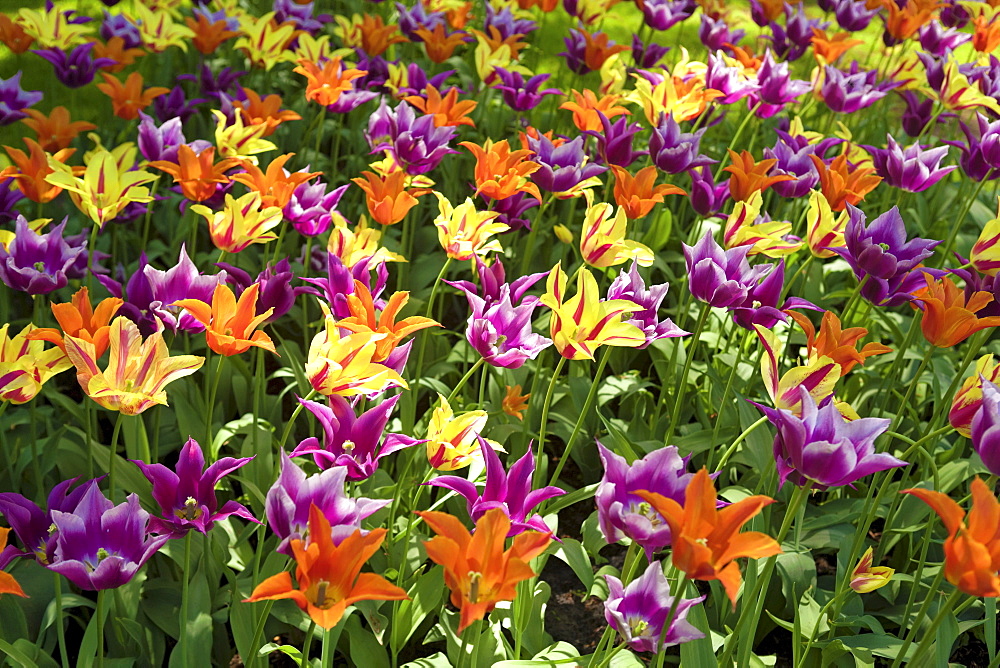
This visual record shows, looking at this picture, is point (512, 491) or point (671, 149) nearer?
A: point (512, 491)

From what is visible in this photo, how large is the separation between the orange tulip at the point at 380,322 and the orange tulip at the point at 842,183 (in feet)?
4.81

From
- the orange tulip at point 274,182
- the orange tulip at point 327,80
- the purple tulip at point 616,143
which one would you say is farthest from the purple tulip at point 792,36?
the orange tulip at point 274,182

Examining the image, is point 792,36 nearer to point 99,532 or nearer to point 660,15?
point 660,15

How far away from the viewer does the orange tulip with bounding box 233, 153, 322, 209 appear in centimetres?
255

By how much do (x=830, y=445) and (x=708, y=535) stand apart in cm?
32

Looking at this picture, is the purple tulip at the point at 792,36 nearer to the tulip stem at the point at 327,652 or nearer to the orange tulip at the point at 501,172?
the orange tulip at the point at 501,172

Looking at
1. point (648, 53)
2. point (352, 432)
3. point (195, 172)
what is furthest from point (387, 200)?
point (648, 53)

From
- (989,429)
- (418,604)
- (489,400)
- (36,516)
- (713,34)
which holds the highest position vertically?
(989,429)

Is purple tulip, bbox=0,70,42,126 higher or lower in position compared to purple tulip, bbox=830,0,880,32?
lower

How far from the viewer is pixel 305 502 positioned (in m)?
1.57

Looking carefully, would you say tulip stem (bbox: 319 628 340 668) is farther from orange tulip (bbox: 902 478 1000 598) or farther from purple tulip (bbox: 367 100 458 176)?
purple tulip (bbox: 367 100 458 176)

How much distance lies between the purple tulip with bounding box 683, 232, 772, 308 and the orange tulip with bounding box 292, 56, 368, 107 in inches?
65.1

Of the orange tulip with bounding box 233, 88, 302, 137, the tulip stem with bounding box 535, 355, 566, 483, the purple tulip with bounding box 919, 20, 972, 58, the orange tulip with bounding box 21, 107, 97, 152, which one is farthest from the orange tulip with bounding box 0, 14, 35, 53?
the purple tulip with bounding box 919, 20, 972, 58

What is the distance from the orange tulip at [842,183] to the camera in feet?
9.27
